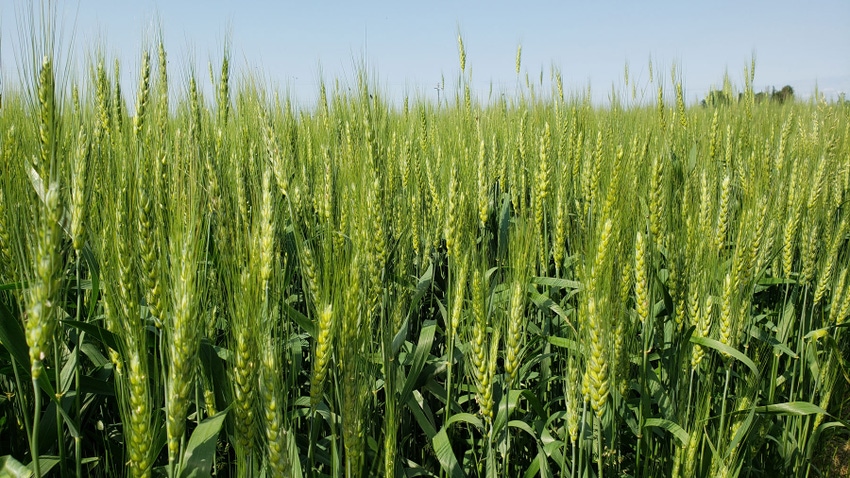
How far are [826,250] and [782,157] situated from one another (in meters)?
0.82

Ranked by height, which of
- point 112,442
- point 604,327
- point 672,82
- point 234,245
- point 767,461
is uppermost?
point 672,82

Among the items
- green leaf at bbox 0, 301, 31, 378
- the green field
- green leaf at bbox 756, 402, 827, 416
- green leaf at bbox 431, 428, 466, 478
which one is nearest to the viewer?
the green field

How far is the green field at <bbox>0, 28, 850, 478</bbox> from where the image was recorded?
1035mm

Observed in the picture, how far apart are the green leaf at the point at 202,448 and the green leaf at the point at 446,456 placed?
578 millimetres

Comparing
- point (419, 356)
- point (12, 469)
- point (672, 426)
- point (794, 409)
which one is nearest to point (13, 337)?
point (12, 469)

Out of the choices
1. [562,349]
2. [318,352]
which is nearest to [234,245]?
[318,352]

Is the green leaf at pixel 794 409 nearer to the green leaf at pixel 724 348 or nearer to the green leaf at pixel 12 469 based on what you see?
the green leaf at pixel 724 348

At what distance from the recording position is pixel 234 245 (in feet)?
4.14

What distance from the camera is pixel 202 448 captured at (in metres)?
1.12

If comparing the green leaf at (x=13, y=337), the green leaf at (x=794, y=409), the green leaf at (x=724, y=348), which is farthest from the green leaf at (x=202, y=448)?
the green leaf at (x=794, y=409)

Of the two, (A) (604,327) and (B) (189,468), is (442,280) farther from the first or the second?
(B) (189,468)

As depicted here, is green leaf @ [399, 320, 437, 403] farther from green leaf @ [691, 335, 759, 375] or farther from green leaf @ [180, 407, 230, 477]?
green leaf @ [691, 335, 759, 375]

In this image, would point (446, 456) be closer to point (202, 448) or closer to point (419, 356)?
point (419, 356)

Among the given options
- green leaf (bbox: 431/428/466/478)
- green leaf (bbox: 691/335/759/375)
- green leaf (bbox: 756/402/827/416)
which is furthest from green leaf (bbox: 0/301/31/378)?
green leaf (bbox: 756/402/827/416)
